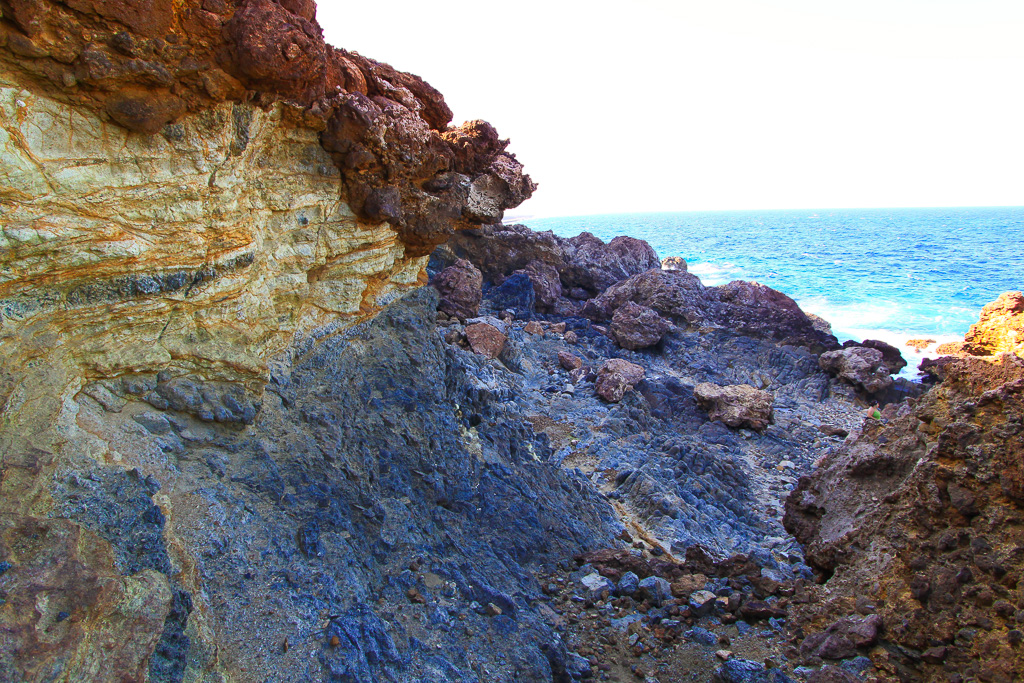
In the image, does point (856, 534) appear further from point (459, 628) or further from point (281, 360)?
point (281, 360)

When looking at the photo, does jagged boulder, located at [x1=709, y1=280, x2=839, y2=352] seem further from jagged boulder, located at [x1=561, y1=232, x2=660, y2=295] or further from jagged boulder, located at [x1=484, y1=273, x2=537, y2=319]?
jagged boulder, located at [x1=484, y1=273, x2=537, y2=319]

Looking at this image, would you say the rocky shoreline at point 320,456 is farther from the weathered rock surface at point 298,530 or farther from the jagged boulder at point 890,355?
the jagged boulder at point 890,355

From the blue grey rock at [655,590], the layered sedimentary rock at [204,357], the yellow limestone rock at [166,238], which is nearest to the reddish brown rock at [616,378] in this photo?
the blue grey rock at [655,590]

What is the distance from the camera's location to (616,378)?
34.6ft

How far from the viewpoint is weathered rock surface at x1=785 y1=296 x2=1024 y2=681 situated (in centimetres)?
360

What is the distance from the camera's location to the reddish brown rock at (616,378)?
1036 cm

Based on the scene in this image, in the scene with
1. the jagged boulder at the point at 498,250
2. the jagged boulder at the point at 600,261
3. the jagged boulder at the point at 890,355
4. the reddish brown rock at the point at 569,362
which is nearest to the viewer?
the reddish brown rock at the point at 569,362

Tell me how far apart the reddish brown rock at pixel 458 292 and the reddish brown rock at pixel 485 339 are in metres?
0.93

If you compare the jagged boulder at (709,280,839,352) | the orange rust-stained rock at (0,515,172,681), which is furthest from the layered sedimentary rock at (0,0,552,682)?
the jagged boulder at (709,280,839,352)

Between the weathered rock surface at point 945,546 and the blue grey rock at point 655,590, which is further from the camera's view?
the blue grey rock at point 655,590

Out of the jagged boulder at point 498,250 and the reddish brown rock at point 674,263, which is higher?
the jagged boulder at point 498,250

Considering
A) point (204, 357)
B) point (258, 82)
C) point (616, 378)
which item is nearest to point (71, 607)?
point (204, 357)

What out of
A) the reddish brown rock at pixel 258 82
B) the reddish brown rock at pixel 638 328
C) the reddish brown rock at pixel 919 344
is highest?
the reddish brown rock at pixel 258 82

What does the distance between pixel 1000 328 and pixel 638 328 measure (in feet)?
26.5
